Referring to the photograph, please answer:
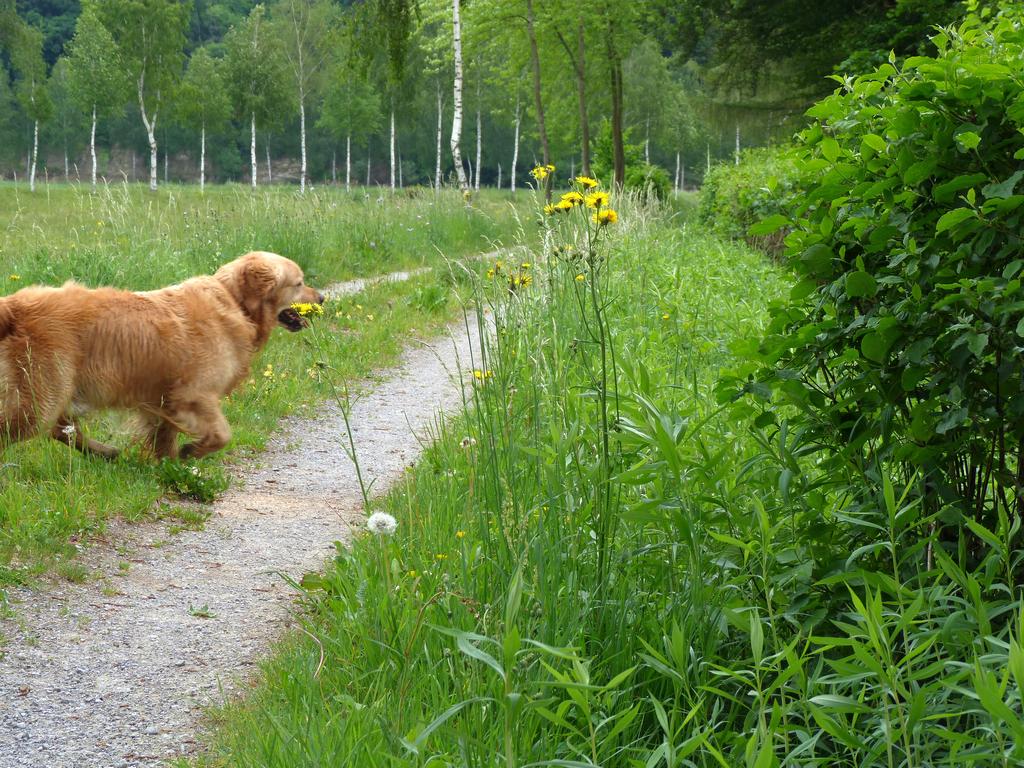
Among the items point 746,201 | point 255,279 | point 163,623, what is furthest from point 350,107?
point 163,623

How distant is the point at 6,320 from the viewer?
4.73m

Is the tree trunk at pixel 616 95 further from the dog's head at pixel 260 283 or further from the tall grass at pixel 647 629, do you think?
the tall grass at pixel 647 629

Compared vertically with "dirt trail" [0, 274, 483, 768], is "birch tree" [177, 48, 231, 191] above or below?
above

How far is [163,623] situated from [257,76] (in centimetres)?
5811

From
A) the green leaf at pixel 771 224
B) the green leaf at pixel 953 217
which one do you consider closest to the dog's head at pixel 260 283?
the green leaf at pixel 771 224

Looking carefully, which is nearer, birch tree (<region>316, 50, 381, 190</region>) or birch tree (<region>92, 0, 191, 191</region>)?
birch tree (<region>92, 0, 191, 191</region>)

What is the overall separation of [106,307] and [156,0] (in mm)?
50264

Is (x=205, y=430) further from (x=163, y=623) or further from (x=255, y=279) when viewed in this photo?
(x=163, y=623)

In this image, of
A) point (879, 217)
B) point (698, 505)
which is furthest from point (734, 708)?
point (879, 217)

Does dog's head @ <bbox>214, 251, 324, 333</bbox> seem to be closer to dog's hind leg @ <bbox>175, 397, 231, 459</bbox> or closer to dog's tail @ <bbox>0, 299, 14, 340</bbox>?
dog's hind leg @ <bbox>175, 397, 231, 459</bbox>

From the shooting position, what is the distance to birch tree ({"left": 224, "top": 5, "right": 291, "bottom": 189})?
5641 centimetres

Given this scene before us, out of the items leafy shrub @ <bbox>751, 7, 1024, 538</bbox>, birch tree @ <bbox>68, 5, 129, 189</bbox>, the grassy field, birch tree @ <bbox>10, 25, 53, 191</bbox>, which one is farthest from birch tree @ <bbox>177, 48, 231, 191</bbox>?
leafy shrub @ <bbox>751, 7, 1024, 538</bbox>

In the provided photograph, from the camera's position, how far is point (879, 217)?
279 cm

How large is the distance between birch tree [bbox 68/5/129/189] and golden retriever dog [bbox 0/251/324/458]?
4840 centimetres
